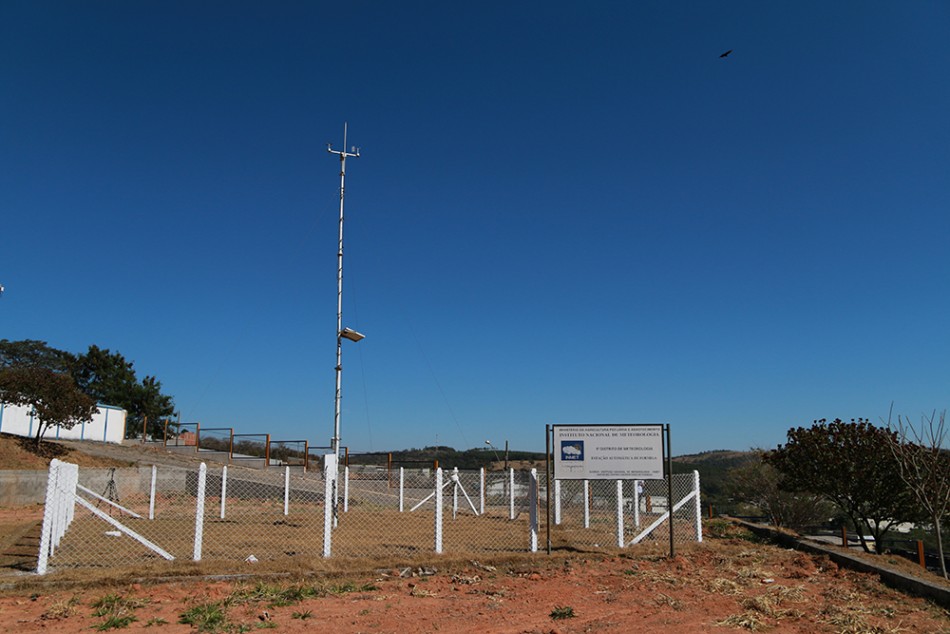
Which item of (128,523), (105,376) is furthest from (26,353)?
(128,523)

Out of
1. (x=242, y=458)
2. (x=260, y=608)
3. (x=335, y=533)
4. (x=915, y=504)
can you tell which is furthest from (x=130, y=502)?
(x=915, y=504)

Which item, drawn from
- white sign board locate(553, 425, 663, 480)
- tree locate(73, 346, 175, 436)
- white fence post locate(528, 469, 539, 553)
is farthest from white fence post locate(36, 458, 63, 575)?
tree locate(73, 346, 175, 436)

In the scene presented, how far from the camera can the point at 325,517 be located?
10016 mm

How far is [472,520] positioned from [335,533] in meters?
4.83

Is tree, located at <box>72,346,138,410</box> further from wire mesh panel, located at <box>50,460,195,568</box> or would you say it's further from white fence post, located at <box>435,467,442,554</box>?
white fence post, located at <box>435,467,442,554</box>

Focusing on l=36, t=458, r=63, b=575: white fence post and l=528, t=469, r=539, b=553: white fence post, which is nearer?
l=36, t=458, r=63, b=575: white fence post

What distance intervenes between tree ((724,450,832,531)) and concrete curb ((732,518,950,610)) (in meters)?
12.8

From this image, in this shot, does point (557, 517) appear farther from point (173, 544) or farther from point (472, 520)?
point (173, 544)

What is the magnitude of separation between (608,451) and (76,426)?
32754 millimetres

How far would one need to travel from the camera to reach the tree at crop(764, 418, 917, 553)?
14.4m

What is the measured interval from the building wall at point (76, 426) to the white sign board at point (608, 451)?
87.5 feet

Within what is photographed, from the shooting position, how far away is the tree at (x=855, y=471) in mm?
14383

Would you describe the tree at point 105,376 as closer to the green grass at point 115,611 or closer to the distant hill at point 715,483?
the distant hill at point 715,483

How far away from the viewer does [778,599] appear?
8.27 m
